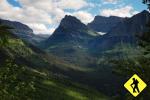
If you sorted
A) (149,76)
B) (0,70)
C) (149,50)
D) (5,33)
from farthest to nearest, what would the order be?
(149,50) → (149,76) → (0,70) → (5,33)

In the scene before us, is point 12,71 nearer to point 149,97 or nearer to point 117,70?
point 117,70

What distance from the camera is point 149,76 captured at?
22.8m

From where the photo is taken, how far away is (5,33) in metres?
16.5

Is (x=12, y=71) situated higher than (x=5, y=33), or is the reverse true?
(x=5, y=33)

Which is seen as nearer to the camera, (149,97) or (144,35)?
(149,97)

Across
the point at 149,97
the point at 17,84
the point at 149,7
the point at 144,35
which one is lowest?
the point at 149,97

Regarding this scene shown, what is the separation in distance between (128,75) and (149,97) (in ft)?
6.21

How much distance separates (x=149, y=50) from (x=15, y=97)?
10.1 meters

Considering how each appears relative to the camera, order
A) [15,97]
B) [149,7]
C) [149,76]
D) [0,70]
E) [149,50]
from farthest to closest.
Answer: [149,7], [149,50], [149,76], [0,70], [15,97]

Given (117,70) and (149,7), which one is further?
(149,7)

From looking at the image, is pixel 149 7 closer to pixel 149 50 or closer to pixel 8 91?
pixel 149 50

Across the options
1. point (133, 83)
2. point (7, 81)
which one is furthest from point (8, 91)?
point (133, 83)

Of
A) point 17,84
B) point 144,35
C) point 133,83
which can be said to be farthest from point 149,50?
point 17,84

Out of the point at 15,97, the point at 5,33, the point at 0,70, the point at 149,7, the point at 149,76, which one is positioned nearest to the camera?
the point at 5,33
